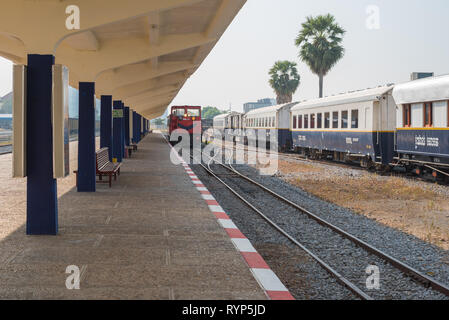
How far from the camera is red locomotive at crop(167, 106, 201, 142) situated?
38.4m

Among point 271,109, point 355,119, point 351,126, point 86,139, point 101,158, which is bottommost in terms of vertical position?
point 101,158

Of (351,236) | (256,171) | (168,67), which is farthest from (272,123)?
(351,236)

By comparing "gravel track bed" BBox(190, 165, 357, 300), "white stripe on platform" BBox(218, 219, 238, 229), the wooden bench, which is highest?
the wooden bench

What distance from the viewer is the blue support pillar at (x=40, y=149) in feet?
23.6

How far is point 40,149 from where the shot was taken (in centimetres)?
731

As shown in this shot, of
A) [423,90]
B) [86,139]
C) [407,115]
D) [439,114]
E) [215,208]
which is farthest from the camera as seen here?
[407,115]

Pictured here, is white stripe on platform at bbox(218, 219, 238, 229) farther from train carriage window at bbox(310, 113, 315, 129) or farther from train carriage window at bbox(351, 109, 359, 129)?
train carriage window at bbox(310, 113, 315, 129)

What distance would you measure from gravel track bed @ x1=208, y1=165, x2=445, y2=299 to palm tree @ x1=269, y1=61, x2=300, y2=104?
159 feet

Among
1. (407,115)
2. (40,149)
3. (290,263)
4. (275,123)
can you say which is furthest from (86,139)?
(275,123)

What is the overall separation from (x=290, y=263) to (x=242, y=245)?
692 millimetres

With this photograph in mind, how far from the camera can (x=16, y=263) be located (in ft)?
19.2

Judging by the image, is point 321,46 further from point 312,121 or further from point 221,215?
point 221,215

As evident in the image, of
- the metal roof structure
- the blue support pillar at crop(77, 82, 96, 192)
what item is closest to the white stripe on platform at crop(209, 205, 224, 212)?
the blue support pillar at crop(77, 82, 96, 192)
